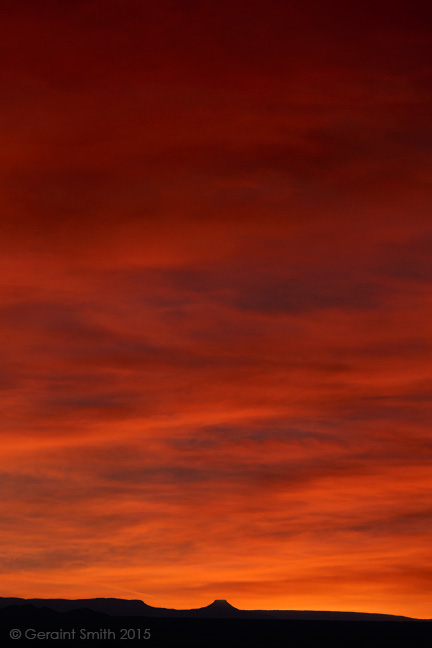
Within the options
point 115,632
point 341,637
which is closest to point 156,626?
point 115,632

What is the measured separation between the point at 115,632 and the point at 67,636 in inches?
369

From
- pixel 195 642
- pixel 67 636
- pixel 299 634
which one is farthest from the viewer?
pixel 299 634

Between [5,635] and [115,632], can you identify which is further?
[115,632]

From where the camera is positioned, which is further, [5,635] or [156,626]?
[156,626]

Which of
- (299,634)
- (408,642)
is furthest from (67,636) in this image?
(408,642)

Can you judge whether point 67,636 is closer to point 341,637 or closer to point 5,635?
point 5,635

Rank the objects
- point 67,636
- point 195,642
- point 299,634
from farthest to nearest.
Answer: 1. point 299,634
2. point 67,636
3. point 195,642

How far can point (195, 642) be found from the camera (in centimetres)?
15625

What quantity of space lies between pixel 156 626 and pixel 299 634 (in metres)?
29.3

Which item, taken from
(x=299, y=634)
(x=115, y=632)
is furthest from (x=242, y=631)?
(x=115, y=632)

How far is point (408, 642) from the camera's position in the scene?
177m

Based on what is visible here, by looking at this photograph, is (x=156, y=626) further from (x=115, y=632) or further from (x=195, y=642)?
(x=195, y=642)

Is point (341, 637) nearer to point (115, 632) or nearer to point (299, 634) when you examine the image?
point (299, 634)

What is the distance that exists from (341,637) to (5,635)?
6311 centimetres
